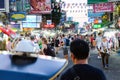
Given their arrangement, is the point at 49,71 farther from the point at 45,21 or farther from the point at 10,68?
the point at 45,21

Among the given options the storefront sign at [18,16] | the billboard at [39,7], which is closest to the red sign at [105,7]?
the storefront sign at [18,16]

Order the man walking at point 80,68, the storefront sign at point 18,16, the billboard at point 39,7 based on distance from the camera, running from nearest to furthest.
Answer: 1. the man walking at point 80,68
2. the storefront sign at point 18,16
3. the billboard at point 39,7

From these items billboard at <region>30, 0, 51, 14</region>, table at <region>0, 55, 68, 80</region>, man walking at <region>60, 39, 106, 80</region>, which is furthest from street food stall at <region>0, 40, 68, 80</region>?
billboard at <region>30, 0, 51, 14</region>

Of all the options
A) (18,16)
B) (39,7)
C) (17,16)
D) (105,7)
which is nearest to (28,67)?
(105,7)

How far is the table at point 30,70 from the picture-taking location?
167 inches

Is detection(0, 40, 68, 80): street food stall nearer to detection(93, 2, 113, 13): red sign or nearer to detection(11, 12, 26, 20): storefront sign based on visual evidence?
detection(93, 2, 113, 13): red sign

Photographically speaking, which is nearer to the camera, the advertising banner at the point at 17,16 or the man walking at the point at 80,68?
the man walking at the point at 80,68

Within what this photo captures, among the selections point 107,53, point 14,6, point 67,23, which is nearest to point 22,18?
point 14,6

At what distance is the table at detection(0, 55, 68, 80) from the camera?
425 centimetres

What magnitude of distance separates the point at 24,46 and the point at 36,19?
2462 inches

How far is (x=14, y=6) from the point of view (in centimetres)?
6588

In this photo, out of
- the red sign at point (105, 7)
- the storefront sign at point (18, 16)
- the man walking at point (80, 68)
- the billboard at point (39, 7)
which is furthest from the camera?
the billboard at point (39, 7)

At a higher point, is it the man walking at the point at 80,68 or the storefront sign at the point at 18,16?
the man walking at the point at 80,68

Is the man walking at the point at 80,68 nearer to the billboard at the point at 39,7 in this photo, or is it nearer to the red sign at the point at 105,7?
the red sign at the point at 105,7
